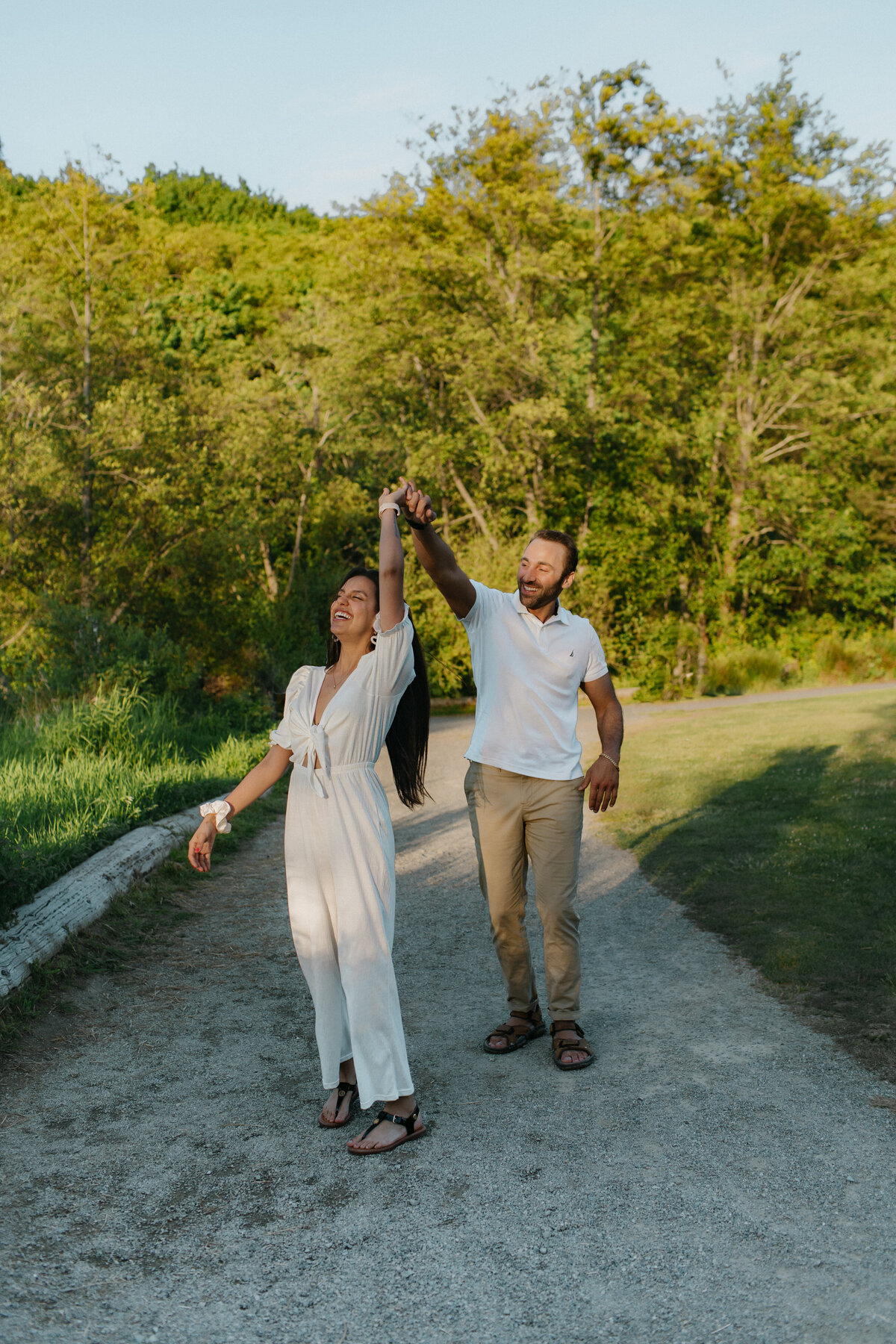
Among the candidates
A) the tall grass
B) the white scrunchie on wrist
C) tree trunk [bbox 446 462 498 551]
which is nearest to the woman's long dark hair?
the white scrunchie on wrist

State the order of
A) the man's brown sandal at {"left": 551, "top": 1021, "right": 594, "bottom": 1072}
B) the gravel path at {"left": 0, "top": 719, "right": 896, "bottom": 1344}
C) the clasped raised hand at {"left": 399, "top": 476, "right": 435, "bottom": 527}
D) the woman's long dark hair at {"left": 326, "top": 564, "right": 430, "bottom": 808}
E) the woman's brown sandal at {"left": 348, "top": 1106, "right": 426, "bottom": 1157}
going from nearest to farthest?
the gravel path at {"left": 0, "top": 719, "right": 896, "bottom": 1344} < the woman's brown sandal at {"left": 348, "top": 1106, "right": 426, "bottom": 1157} < the clasped raised hand at {"left": 399, "top": 476, "right": 435, "bottom": 527} < the woman's long dark hair at {"left": 326, "top": 564, "right": 430, "bottom": 808} < the man's brown sandal at {"left": 551, "top": 1021, "right": 594, "bottom": 1072}

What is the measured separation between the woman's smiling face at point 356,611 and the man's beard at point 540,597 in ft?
2.62

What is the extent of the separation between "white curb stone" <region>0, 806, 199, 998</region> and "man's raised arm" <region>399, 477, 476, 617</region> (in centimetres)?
269

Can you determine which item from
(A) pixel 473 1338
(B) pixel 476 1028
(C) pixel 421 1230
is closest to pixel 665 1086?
(B) pixel 476 1028

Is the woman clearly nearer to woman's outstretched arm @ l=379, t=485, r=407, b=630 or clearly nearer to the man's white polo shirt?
woman's outstretched arm @ l=379, t=485, r=407, b=630

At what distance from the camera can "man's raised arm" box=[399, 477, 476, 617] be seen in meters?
3.74

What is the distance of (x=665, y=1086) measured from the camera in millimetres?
4090

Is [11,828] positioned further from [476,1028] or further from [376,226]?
[376,226]

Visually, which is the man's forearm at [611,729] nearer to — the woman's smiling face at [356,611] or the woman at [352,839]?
the woman at [352,839]

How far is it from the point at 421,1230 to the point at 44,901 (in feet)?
11.3

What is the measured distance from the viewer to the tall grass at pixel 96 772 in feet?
21.6

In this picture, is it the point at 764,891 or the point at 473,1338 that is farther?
the point at 764,891

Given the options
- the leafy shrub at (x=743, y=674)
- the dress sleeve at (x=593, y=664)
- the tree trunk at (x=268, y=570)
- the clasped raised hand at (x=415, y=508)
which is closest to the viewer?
the clasped raised hand at (x=415, y=508)

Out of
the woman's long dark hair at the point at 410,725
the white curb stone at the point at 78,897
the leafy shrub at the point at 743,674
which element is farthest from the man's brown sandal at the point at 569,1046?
the leafy shrub at the point at 743,674
